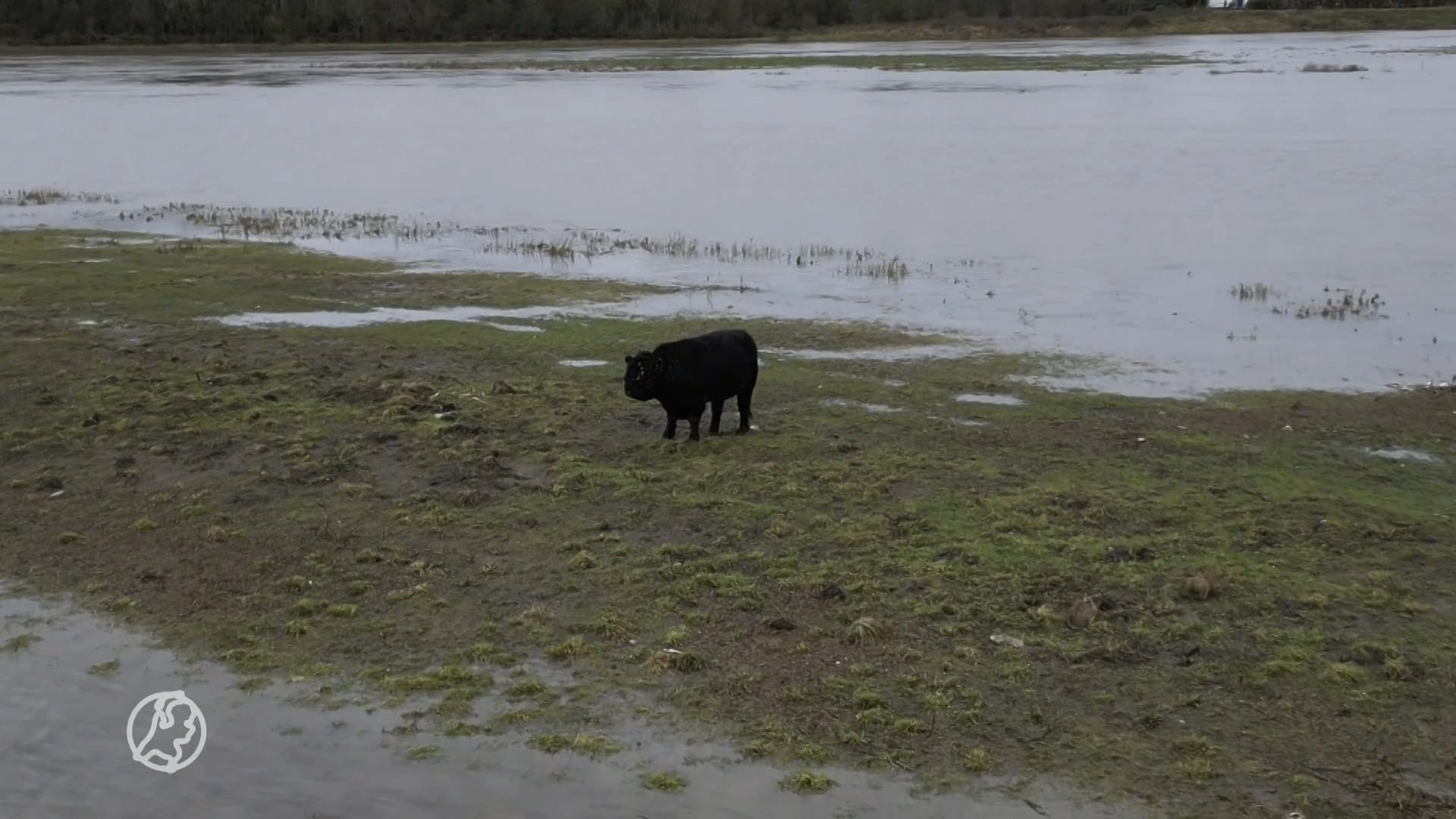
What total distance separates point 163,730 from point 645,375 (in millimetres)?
5159

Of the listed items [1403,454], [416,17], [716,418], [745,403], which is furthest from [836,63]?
[1403,454]

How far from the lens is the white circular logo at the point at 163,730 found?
695 centimetres

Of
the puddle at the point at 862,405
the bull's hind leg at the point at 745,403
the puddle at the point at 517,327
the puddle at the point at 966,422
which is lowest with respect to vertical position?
the puddle at the point at 966,422

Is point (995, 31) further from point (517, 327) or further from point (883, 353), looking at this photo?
point (883, 353)

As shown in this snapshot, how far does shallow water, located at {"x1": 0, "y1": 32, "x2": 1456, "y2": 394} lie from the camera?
1791cm

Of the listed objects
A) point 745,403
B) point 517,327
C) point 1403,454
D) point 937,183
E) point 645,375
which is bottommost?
point 1403,454

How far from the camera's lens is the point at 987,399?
43.5 feet

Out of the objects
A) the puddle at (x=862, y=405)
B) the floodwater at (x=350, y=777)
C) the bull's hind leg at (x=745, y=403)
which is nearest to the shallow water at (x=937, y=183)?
the puddle at (x=862, y=405)

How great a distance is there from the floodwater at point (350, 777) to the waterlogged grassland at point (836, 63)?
6640cm

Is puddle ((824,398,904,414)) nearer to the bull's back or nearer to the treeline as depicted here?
Answer: the bull's back

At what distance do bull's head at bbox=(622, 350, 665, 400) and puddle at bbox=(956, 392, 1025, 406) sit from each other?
10.4ft

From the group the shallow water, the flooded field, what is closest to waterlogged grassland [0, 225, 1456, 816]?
the flooded field

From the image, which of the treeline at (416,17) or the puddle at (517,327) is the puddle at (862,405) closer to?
the puddle at (517,327)

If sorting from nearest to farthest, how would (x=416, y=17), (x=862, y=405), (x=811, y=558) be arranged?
1. (x=811, y=558)
2. (x=862, y=405)
3. (x=416, y=17)
